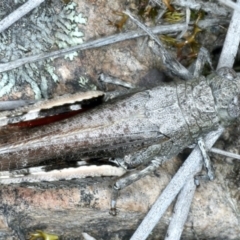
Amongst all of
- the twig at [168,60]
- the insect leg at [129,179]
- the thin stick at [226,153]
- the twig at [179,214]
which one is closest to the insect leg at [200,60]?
the twig at [168,60]

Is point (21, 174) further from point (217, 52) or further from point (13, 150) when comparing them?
point (217, 52)

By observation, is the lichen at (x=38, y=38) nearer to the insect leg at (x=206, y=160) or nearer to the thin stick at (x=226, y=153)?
the insect leg at (x=206, y=160)

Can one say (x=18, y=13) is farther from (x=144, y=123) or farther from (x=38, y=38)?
(x=144, y=123)

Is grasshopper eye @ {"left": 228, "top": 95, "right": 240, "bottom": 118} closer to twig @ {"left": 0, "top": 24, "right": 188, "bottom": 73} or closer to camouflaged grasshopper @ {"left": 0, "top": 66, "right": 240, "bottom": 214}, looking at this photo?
camouflaged grasshopper @ {"left": 0, "top": 66, "right": 240, "bottom": 214}

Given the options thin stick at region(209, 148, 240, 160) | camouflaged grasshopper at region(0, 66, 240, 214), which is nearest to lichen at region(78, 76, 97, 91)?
camouflaged grasshopper at region(0, 66, 240, 214)

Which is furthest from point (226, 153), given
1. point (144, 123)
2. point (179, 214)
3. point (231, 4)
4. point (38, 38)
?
point (38, 38)
